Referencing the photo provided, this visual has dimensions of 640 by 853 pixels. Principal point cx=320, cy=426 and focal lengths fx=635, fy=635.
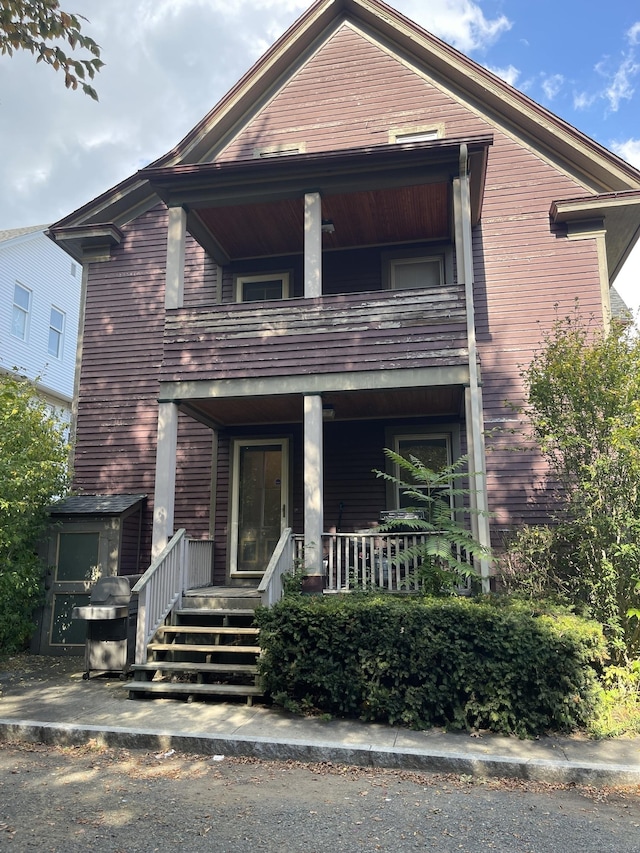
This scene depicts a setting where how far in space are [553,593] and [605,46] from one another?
1025 cm

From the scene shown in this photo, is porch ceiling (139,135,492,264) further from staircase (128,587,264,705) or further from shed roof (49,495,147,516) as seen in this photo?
staircase (128,587,264,705)

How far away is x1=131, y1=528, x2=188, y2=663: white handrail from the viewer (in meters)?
7.55

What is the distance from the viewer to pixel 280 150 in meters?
12.0

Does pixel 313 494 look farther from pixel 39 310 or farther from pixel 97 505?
pixel 39 310

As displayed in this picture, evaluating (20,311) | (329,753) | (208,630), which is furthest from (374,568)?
(20,311)

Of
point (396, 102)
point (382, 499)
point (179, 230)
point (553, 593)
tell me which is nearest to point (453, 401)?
point (382, 499)

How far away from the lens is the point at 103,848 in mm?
3750

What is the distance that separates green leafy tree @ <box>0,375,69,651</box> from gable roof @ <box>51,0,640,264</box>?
440cm

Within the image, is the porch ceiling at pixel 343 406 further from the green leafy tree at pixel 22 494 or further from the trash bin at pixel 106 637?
the trash bin at pixel 106 637

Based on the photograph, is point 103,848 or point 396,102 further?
point 396,102

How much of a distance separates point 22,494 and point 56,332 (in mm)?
14516

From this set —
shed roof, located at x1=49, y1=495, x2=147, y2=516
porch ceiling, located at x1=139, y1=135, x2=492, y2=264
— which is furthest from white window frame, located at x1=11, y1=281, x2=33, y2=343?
porch ceiling, located at x1=139, y1=135, x2=492, y2=264

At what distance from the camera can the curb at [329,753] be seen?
16.2 feet

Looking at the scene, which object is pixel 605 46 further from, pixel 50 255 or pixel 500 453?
pixel 50 255
